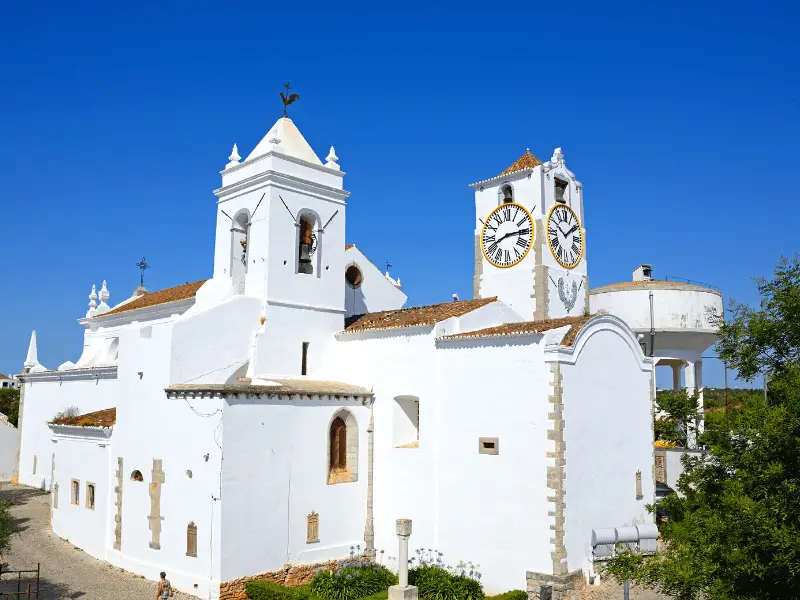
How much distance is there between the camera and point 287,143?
80.5 ft

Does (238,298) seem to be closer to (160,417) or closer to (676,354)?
(160,417)

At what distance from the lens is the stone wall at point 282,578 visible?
18.2 metres

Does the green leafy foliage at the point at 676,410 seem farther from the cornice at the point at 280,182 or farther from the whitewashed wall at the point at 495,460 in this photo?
the cornice at the point at 280,182

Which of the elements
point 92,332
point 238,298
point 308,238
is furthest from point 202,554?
point 92,332

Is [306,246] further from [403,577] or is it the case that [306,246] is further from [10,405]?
[10,405]

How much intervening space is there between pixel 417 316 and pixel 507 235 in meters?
6.24

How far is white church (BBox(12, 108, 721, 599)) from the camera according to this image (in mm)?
18484

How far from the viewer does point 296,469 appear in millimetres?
20172

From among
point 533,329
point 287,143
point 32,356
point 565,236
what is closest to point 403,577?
point 533,329

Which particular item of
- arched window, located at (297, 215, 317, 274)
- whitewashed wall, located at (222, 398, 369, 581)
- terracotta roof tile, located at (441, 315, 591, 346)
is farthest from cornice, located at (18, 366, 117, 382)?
terracotta roof tile, located at (441, 315, 591, 346)

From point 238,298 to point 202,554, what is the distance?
7834 mm

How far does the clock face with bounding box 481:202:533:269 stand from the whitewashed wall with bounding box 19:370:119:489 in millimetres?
17163

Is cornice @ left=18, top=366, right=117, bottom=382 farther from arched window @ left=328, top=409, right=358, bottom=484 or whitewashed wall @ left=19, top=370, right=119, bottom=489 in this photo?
arched window @ left=328, top=409, right=358, bottom=484

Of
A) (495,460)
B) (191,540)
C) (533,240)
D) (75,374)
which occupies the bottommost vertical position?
(191,540)
